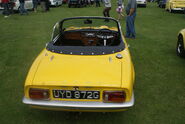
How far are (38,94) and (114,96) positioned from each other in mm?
1062

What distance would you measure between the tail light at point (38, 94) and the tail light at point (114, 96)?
2.66 feet

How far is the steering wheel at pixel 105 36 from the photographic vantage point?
464 centimetres

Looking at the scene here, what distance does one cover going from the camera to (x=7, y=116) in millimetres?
3652

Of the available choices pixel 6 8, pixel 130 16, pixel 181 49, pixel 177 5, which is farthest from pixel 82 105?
pixel 177 5

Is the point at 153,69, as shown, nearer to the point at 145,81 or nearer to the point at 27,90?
the point at 145,81

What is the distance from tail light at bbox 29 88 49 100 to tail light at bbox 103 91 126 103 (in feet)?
2.66

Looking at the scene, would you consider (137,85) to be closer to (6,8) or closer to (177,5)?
(6,8)

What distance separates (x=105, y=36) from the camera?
465 cm

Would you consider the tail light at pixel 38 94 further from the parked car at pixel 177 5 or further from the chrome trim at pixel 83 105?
the parked car at pixel 177 5

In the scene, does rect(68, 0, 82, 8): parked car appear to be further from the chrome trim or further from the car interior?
the chrome trim

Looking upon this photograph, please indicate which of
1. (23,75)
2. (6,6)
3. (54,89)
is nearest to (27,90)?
(54,89)

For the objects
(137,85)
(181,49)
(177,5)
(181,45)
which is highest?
(177,5)

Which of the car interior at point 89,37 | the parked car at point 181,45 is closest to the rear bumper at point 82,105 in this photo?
the car interior at point 89,37

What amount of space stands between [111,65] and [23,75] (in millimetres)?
2792
